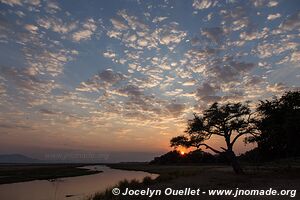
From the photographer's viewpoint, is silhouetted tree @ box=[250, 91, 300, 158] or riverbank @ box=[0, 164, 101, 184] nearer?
silhouetted tree @ box=[250, 91, 300, 158]

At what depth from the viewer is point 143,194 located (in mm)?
21641

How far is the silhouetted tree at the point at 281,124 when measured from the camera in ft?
117

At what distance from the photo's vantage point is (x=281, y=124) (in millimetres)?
39125

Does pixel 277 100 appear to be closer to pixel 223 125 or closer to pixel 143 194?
pixel 223 125

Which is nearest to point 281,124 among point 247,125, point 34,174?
point 247,125

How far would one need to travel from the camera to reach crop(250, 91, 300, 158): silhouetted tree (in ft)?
117

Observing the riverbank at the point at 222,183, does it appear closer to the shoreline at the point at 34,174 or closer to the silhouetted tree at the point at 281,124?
the silhouetted tree at the point at 281,124

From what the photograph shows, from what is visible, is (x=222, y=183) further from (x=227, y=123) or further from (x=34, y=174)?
(x=34, y=174)

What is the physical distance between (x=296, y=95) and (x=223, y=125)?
429 inches

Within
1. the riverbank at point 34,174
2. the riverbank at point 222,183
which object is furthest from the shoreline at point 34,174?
the riverbank at point 222,183

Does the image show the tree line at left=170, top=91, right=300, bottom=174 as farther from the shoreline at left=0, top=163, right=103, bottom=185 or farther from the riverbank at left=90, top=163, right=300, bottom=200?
the shoreline at left=0, top=163, right=103, bottom=185

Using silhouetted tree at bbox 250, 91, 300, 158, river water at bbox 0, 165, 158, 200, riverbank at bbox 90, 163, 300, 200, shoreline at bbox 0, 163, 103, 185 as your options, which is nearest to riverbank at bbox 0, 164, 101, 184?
shoreline at bbox 0, 163, 103, 185

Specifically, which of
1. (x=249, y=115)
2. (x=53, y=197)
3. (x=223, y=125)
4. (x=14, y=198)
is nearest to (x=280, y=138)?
(x=249, y=115)

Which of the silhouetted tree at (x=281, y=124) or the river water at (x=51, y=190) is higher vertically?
the silhouetted tree at (x=281, y=124)
